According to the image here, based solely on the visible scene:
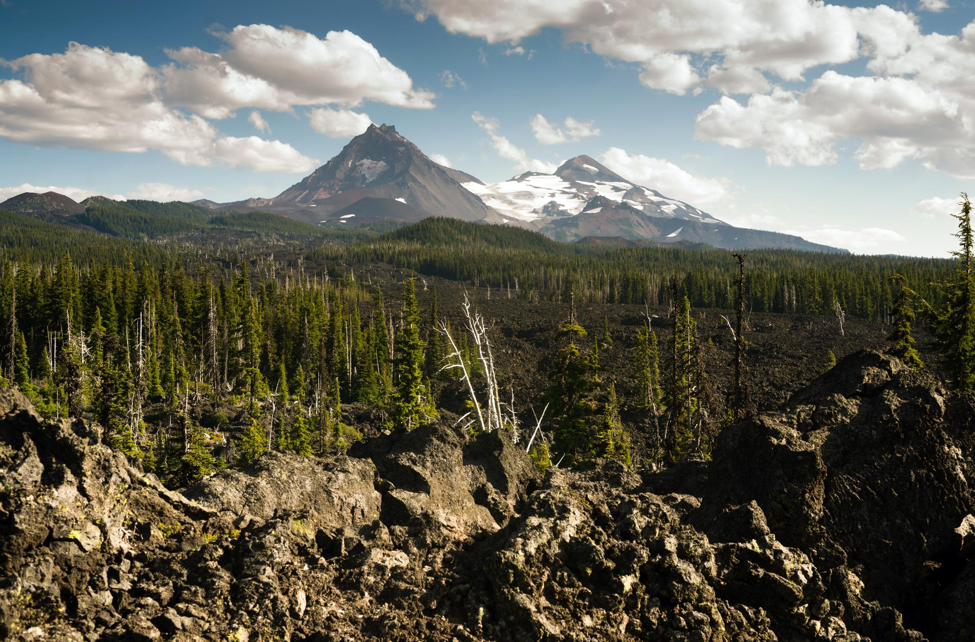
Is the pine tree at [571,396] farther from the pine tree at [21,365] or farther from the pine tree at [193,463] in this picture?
the pine tree at [21,365]

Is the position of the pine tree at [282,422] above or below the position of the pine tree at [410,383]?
below

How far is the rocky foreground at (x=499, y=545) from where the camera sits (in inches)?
299

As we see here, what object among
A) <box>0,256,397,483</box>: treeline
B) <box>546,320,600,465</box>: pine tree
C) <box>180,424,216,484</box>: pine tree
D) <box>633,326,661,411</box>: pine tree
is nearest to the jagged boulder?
<box>546,320,600,465</box>: pine tree

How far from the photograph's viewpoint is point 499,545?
32.3 ft

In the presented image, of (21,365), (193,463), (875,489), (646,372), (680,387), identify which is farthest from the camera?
(21,365)

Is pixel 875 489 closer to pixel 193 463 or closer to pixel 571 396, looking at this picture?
pixel 571 396

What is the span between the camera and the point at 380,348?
77562mm

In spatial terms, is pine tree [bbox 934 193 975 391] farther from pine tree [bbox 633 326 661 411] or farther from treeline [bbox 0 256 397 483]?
treeline [bbox 0 256 397 483]

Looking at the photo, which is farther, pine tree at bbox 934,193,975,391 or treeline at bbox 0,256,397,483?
treeline at bbox 0,256,397,483

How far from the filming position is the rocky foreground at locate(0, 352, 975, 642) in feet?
24.9

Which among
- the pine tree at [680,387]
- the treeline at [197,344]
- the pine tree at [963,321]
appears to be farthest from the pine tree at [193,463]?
the pine tree at [963,321]

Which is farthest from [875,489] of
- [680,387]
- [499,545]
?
[680,387]

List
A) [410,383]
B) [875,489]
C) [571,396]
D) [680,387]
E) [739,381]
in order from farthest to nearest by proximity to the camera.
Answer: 1. [410,383]
2. [571,396]
3. [680,387]
4. [739,381]
5. [875,489]

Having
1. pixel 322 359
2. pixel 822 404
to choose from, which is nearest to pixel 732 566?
pixel 822 404
